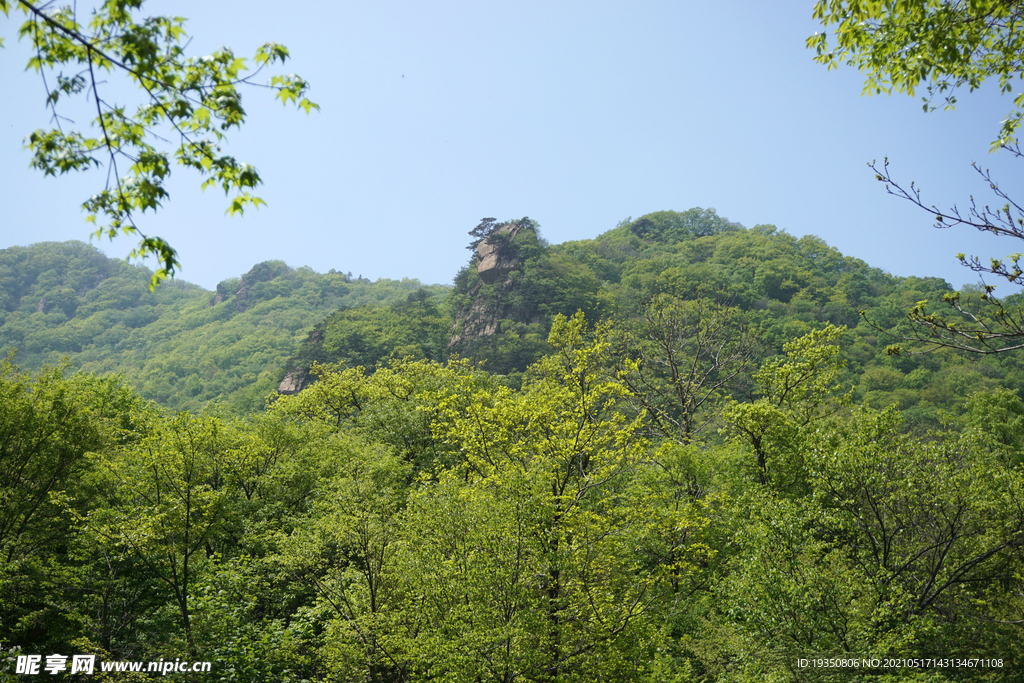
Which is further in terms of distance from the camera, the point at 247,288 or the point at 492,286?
the point at 247,288

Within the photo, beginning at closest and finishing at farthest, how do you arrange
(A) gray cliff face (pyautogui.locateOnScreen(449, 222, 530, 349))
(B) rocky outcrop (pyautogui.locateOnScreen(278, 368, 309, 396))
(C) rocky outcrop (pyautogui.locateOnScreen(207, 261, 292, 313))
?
1. (B) rocky outcrop (pyautogui.locateOnScreen(278, 368, 309, 396))
2. (A) gray cliff face (pyautogui.locateOnScreen(449, 222, 530, 349))
3. (C) rocky outcrop (pyautogui.locateOnScreen(207, 261, 292, 313))

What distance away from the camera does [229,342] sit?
97375 millimetres

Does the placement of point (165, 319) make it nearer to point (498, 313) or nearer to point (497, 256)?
point (497, 256)

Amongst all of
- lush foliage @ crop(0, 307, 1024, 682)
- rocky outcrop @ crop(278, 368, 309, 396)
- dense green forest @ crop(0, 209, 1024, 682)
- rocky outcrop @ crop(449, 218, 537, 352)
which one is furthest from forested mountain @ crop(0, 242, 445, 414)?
lush foliage @ crop(0, 307, 1024, 682)

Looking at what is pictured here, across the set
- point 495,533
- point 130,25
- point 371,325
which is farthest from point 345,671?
point 371,325

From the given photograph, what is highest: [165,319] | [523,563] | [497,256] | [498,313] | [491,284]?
[165,319]

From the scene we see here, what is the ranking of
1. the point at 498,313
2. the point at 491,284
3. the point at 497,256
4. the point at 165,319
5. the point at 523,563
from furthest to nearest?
the point at 165,319
the point at 497,256
the point at 491,284
the point at 498,313
the point at 523,563

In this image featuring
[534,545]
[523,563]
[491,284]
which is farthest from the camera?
[491,284]

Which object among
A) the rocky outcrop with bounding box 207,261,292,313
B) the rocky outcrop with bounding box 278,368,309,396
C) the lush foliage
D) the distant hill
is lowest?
the lush foliage

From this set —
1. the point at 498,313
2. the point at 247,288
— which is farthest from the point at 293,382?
the point at 247,288

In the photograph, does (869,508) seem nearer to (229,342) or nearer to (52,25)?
(52,25)

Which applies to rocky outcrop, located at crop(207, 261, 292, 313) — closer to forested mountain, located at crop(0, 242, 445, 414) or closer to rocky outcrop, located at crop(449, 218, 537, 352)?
forested mountain, located at crop(0, 242, 445, 414)

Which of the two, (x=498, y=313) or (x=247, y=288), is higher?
(x=247, y=288)

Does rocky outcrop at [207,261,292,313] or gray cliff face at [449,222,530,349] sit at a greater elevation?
rocky outcrop at [207,261,292,313]
